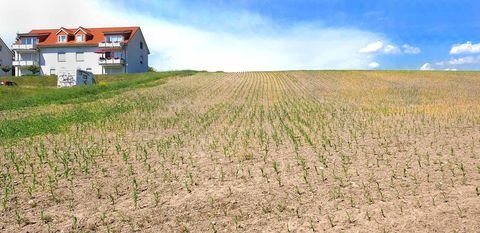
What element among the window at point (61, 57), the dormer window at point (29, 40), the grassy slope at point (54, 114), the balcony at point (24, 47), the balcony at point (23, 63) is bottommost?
the grassy slope at point (54, 114)

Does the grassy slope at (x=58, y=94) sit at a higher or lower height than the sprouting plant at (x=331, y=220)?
higher

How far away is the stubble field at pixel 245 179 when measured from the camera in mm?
7246

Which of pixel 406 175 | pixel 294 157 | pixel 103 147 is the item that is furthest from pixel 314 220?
pixel 103 147

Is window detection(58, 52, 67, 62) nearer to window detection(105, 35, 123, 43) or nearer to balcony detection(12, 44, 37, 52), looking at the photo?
balcony detection(12, 44, 37, 52)

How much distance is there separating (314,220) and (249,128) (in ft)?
30.7

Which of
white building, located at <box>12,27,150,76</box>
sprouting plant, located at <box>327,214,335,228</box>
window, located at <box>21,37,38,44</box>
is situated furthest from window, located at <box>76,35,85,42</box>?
sprouting plant, located at <box>327,214,335,228</box>

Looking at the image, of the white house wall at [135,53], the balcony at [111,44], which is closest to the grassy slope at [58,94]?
the balcony at [111,44]

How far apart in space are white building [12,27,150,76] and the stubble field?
63763 millimetres

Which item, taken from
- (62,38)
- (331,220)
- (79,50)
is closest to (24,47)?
(62,38)

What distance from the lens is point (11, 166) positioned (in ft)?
36.3

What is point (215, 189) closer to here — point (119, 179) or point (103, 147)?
point (119, 179)

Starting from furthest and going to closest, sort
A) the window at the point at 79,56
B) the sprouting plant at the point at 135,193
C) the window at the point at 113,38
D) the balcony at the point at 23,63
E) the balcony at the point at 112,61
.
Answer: the window at the point at 79,56 → the balcony at the point at 23,63 → the window at the point at 113,38 → the balcony at the point at 112,61 → the sprouting plant at the point at 135,193

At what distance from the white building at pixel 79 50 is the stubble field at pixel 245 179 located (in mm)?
63763

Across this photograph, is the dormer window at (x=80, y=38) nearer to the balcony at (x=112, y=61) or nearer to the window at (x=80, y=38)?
the window at (x=80, y=38)
